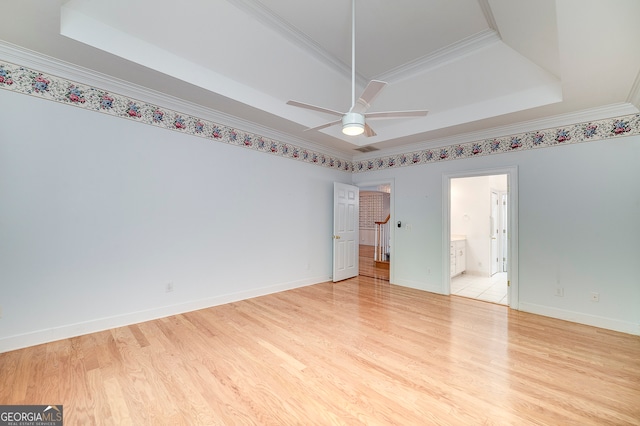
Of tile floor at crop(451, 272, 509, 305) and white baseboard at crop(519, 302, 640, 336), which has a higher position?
white baseboard at crop(519, 302, 640, 336)

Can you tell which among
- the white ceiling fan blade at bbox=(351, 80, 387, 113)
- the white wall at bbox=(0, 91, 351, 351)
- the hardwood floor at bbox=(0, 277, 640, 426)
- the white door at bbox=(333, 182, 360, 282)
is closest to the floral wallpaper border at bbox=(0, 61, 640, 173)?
the white wall at bbox=(0, 91, 351, 351)

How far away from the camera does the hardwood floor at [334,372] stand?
1718 mm

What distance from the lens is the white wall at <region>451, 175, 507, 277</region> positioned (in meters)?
6.04

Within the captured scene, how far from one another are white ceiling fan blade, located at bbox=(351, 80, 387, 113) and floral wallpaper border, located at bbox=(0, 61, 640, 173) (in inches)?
95.8

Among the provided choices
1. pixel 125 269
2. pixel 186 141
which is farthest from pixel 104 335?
pixel 186 141

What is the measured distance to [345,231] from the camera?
560cm

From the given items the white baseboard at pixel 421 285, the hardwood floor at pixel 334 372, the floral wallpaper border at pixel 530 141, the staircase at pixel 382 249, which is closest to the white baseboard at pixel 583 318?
the hardwood floor at pixel 334 372

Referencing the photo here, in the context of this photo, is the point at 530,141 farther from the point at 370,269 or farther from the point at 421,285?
the point at 370,269

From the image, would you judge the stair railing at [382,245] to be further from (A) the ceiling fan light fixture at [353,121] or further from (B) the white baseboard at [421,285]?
(A) the ceiling fan light fixture at [353,121]

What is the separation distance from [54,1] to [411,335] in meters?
4.52

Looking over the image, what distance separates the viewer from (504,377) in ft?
6.97

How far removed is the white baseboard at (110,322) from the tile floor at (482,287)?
3742 mm

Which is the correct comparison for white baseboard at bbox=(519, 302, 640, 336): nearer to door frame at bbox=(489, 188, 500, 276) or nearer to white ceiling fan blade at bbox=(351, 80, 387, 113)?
door frame at bbox=(489, 188, 500, 276)

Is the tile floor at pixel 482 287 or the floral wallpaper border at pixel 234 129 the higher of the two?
the floral wallpaper border at pixel 234 129
